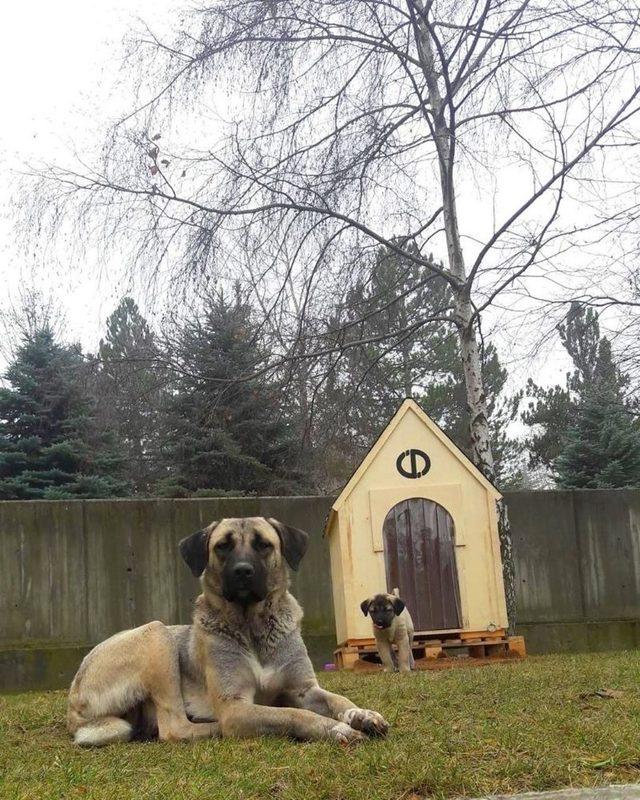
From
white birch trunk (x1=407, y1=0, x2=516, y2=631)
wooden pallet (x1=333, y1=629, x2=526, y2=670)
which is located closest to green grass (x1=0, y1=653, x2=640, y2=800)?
wooden pallet (x1=333, y1=629, x2=526, y2=670)

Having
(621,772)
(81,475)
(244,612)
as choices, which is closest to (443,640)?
(244,612)

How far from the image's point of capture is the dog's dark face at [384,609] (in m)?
8.95

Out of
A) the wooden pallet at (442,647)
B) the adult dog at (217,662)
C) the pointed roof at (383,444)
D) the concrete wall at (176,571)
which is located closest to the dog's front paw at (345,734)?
the adult dog at (217,662)

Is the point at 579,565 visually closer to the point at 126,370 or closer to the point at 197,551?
the point at 126,370

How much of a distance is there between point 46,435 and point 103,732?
1446cm

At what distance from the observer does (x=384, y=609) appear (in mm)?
8977

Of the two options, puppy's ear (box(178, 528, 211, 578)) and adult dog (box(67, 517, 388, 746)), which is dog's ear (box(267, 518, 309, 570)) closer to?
adult dog (box(67, 517, 388, 746))

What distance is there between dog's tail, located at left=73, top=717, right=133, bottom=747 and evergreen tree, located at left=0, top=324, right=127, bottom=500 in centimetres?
1314

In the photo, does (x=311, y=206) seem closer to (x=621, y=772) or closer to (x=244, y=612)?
(x=244, y=612)

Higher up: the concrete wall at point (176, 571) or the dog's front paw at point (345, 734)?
the concrete wall at point (176, 571)

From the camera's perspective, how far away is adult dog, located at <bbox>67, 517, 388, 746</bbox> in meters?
5.18

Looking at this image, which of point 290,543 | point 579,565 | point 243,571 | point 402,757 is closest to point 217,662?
point 243,571

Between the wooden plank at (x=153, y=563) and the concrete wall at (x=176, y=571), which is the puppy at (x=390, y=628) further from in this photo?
the wooden plank at (x=153, y=563)

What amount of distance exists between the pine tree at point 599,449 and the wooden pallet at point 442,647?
11.7m
